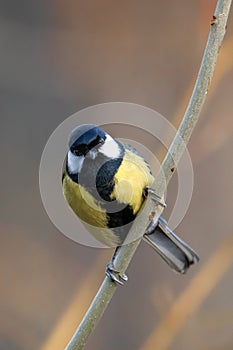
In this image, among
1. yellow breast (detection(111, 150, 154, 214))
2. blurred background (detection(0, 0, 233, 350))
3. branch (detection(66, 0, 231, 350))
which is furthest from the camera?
blurred background (detection(0, 0, 233, 350))

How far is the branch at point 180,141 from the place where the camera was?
743 millimetres

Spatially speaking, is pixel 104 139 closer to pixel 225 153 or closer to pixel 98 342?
pixel 225 153

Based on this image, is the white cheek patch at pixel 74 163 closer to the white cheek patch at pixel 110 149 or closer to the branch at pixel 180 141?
Answer: the white cheek patch at pixel 110 149

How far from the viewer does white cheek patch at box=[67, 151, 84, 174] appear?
96 centimetres

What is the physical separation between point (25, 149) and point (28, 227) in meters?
0.24

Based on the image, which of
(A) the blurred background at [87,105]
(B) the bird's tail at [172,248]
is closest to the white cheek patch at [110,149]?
(B) the bird's tail at [172,248]

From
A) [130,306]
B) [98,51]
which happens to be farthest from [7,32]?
[130,306]

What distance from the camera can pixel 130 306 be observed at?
6.06 feet

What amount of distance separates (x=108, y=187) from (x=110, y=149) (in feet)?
0.22

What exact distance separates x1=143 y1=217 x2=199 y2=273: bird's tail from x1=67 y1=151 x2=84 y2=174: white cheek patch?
0.48ft

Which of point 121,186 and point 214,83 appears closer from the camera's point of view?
point 121,186

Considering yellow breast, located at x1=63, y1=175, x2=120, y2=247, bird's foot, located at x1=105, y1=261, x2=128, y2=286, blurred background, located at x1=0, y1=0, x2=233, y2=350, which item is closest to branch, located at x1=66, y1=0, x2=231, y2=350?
bird's foot, located at x1=105, y1=261, x2=128, y2=286

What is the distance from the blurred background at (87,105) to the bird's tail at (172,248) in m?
0.75

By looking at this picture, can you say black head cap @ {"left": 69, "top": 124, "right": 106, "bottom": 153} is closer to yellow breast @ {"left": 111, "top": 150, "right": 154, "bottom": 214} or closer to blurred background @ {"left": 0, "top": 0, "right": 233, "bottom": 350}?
yellow breast @ {"left": 111, "top": 150, "right": 154, "bottom": 214}
